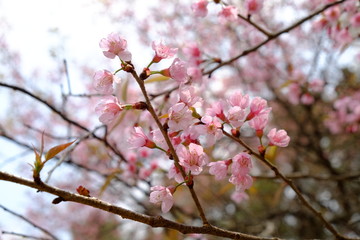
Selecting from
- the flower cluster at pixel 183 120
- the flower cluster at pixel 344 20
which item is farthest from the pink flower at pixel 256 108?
the flower cluster at pixel 344 20

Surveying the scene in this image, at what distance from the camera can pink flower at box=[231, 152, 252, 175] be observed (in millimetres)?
807

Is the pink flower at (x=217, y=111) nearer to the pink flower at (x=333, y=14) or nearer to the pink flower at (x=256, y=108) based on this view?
the pink flower at (x=256, y=108)

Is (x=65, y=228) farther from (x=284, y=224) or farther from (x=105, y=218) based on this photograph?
(x=284, y=224)

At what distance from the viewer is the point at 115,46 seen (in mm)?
774

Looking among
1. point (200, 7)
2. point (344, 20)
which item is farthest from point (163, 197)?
point (344, 20)

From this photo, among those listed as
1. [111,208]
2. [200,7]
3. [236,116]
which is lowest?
[111,208]

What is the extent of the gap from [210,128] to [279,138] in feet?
0.67

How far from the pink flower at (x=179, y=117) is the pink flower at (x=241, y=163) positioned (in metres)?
0.14

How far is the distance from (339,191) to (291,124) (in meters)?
1.42

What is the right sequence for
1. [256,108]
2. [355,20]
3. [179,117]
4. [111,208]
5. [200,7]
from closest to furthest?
[111,208] < [179,117] < [256,108] < [200,7] < [355,20]

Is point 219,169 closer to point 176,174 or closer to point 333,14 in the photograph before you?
point 176,174

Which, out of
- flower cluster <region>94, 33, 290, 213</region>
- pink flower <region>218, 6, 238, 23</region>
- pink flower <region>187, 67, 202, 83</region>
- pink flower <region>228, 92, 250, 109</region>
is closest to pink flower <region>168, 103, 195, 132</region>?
flower cluster <region>94, 33, 290, 213</region>

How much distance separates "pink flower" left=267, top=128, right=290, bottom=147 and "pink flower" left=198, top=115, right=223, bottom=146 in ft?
0.55

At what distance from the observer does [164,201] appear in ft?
2.61
